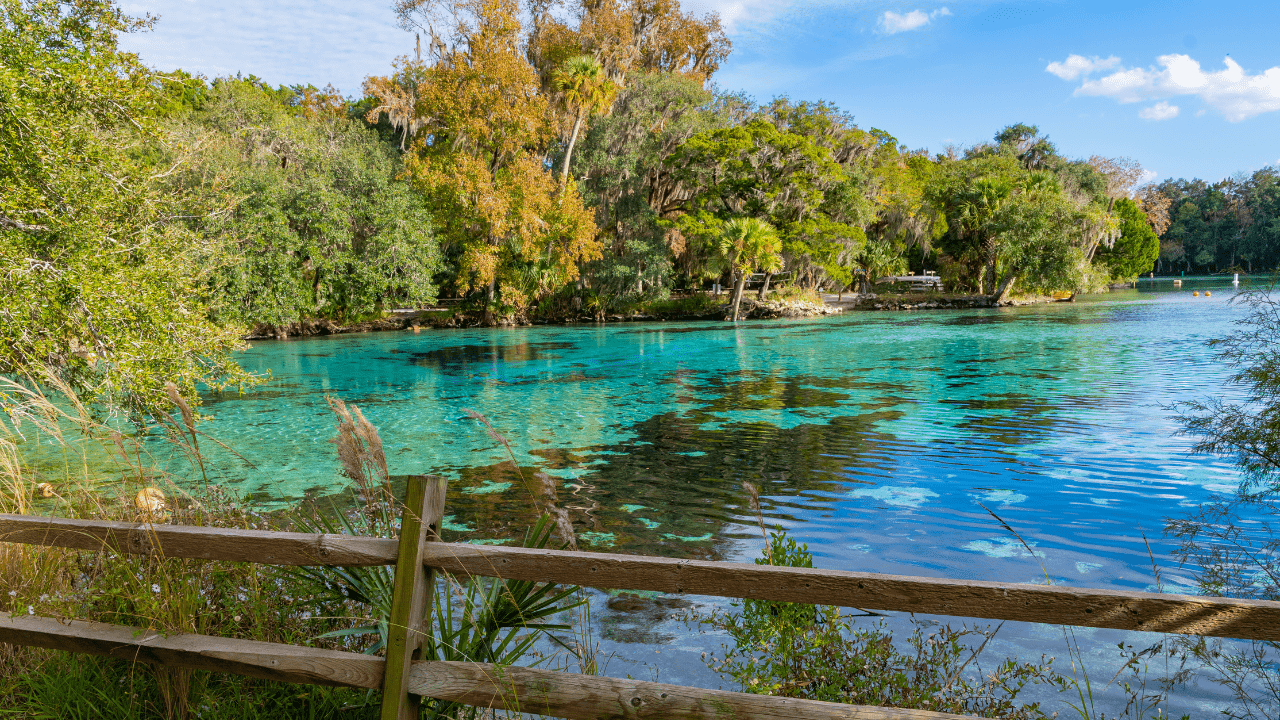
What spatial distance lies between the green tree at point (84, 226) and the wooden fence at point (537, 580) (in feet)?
19.2

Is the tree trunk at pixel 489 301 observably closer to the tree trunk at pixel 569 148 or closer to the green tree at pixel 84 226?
the tree trunk at pixel 569 148

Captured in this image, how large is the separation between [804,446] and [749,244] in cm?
2885

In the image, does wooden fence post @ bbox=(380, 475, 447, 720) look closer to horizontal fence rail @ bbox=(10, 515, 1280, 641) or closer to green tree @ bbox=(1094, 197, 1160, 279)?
horizontal fence rail @ bbox=(10, 515, 1280, 641)

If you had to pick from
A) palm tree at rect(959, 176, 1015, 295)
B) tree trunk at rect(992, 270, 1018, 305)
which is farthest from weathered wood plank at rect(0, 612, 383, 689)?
tree trunk at rect(992, 270, 1018, 305)

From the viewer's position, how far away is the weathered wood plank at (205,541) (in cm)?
Result: 254

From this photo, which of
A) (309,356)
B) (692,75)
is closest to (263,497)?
(309,356)

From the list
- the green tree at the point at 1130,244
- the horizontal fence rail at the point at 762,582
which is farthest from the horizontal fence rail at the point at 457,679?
the green tree at the point at 1130,244

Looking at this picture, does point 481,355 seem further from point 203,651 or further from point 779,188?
point 203,651

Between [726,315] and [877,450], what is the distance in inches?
1248

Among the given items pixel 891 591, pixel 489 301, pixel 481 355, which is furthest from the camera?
pixel 489 301

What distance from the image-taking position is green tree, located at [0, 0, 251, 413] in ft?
25.6

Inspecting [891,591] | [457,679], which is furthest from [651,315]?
[891,591]

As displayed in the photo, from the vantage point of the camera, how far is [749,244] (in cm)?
3872

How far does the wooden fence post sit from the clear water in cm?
211
